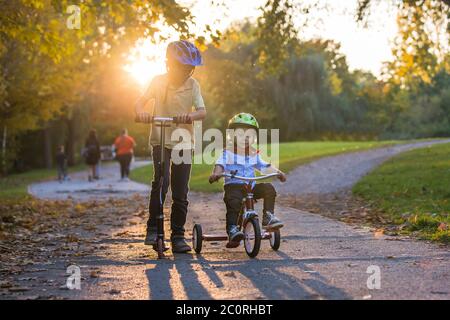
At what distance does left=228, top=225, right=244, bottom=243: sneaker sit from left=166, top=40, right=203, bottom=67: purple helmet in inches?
70.5

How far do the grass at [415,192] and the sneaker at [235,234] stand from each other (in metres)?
2.56

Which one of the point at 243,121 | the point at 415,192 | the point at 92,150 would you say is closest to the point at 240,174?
the point at 243,121

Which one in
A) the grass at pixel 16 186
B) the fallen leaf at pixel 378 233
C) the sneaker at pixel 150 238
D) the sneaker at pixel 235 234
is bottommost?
the grass at pixel 16 186

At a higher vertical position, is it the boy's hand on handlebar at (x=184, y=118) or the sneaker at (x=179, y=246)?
the boy's hand on handlebar at (x=184, y=118)

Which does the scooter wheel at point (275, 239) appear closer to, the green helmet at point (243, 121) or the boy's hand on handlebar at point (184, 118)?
the green helmet at point (243, 121)

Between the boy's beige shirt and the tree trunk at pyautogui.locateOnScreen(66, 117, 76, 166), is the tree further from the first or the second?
the tree trunk at pyautogui.locateOnScreen(66, 117, 76, 166)

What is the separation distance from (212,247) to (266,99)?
141 feet

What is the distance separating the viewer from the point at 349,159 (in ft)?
96.0

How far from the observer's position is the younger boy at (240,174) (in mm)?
7914

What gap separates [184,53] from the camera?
314 inches

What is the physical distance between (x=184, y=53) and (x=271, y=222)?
201 centimetres

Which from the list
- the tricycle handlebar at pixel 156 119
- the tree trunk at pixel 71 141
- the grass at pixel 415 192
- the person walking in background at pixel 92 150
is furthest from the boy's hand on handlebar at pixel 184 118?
the tree trunk at pixel 71 141

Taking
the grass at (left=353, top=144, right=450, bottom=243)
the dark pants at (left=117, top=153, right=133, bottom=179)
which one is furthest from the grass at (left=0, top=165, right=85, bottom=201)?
the grass at (left=353, top=144, right=450, bottom=243)
